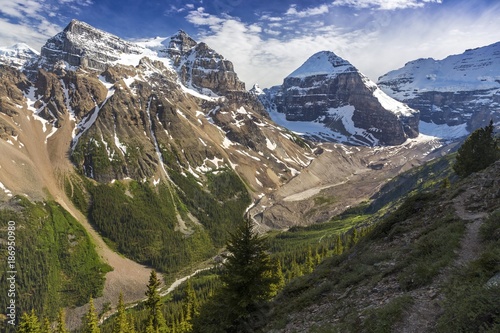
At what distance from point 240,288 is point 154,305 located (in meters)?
38.3

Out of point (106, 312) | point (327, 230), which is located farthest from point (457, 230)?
point (327, 230)

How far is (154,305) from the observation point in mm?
57750

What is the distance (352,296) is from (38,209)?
194 m

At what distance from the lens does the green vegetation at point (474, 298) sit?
10.5 m

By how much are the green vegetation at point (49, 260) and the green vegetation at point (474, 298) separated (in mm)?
161790

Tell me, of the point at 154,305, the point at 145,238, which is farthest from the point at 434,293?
the point at 145,238

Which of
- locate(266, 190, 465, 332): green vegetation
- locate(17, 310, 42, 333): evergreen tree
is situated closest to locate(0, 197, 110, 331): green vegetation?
locate(17, 310, 42, 333): evergreen tree

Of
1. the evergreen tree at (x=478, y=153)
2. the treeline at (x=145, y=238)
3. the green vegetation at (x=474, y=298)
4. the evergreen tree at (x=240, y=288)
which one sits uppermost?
the evergreen tree at (x=478, y=153)

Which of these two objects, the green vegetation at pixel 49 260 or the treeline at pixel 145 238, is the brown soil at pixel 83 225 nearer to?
the green vegetation at pixel 49 260

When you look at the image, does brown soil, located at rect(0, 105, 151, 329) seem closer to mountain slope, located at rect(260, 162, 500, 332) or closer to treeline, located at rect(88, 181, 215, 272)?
treeline, located at rect(88, 181, 215, 272)

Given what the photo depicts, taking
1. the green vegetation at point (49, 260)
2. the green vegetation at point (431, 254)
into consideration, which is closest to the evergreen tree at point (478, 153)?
the green vegetation at point (431, 254)

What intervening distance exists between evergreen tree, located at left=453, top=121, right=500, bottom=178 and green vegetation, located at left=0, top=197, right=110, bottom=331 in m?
151

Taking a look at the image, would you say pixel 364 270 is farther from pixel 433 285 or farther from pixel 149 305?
pixel 149 305

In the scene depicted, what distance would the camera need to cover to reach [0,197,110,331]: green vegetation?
14062cm
